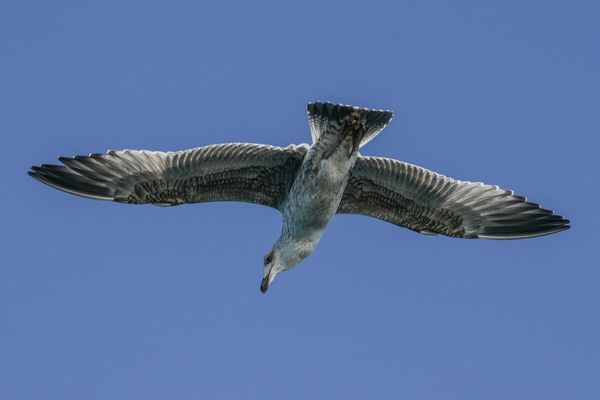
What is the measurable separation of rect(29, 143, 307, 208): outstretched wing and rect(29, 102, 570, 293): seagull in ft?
0.05

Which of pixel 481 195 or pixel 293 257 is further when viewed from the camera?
pixel 481 195

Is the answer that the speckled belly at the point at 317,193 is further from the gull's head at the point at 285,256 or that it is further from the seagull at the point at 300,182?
the gull's head at the point at 285,256

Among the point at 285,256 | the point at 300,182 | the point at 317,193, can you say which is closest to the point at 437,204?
the point at 317,193

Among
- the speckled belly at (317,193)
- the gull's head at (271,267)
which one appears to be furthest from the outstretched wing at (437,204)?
the gull's head at (271,267)

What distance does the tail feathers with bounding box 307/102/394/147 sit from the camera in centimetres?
1602

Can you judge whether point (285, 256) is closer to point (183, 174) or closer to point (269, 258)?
point (269, 258)

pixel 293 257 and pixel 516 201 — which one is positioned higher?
pixel 516 201

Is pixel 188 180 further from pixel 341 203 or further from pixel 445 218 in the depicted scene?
pixel 445 218

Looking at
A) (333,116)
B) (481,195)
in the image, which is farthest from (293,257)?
(481,195)

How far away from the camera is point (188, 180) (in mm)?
16641

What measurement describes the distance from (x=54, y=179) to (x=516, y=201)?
6885mm

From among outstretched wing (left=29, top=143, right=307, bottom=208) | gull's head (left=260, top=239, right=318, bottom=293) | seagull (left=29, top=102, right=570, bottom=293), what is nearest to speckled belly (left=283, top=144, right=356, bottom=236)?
seagull (left=29, top=102, right=570, bottom=293)

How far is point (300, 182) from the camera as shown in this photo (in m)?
16.3

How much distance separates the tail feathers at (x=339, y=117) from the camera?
1602 centimetres
